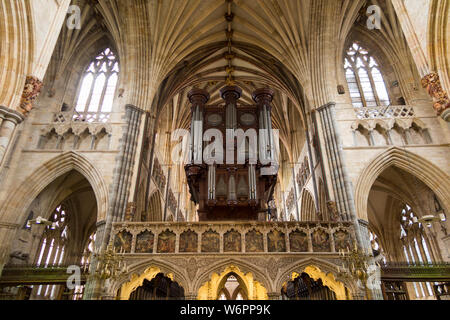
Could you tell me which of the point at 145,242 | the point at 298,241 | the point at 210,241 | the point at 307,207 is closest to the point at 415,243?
the point at 307,207

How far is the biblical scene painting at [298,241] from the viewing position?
11.4 metres

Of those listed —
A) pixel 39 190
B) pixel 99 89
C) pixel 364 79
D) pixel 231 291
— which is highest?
pixel 364 79

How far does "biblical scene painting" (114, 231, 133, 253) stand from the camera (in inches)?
448

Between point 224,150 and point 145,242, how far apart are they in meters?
6.11

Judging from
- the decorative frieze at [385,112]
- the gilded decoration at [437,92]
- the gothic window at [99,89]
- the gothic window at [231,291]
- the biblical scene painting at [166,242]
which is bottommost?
the biblical scene painting at [166,242]

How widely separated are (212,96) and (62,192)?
13633 mm

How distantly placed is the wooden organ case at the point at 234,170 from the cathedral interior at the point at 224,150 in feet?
0.24

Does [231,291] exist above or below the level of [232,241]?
above

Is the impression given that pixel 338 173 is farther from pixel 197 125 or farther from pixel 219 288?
pixel 197 125

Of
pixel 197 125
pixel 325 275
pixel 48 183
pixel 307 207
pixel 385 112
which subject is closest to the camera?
pixel 325 275

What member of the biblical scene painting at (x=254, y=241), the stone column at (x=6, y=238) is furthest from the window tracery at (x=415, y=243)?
the stone column at (x=6, y=238)

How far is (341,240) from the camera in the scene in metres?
11.5

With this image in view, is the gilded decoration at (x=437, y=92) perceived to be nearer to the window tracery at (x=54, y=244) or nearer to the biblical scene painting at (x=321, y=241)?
the biblical scene painting at (x=321, y=241)

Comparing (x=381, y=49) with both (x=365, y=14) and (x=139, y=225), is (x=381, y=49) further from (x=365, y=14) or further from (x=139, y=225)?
(x=139, y=225)
